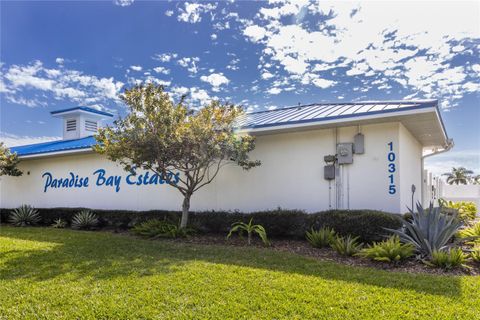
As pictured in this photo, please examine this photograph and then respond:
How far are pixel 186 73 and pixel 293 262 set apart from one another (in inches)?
375

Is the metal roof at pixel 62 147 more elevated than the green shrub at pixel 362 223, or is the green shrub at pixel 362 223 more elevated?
the metal roof at pixel 62 147

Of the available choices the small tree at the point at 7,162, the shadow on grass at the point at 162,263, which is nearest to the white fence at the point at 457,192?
the shadow on grass at the point at 162,263

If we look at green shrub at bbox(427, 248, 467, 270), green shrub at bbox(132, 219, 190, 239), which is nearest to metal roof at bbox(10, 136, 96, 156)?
green shrub at bbox(132, 219, 190, 239)

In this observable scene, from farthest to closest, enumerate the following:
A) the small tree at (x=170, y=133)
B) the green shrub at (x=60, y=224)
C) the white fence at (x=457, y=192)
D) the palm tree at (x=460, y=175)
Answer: the palm tree at (x=460, y=175), the white fence at (x=457, y=192), the green shrub at (x=60, y=224), the small tree at (x=170, y=133)

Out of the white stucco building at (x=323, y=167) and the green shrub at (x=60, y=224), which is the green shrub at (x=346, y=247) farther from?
the green shrub at (x=60, y=224)

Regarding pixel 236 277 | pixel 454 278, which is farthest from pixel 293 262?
pixel 454 278

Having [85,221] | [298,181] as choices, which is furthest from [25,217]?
[298,181]

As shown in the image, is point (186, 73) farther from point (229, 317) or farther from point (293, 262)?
point (229, 317)

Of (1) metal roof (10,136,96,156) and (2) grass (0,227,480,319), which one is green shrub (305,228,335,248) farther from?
(1) metal roof (10,136,96,156)

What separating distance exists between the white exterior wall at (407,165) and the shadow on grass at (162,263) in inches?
120

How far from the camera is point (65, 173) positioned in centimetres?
1563

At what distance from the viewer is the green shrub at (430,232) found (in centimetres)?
668

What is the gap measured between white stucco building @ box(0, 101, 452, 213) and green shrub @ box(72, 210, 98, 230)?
130 centimetres

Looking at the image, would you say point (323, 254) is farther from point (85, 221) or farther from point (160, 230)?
point (85, 221)
